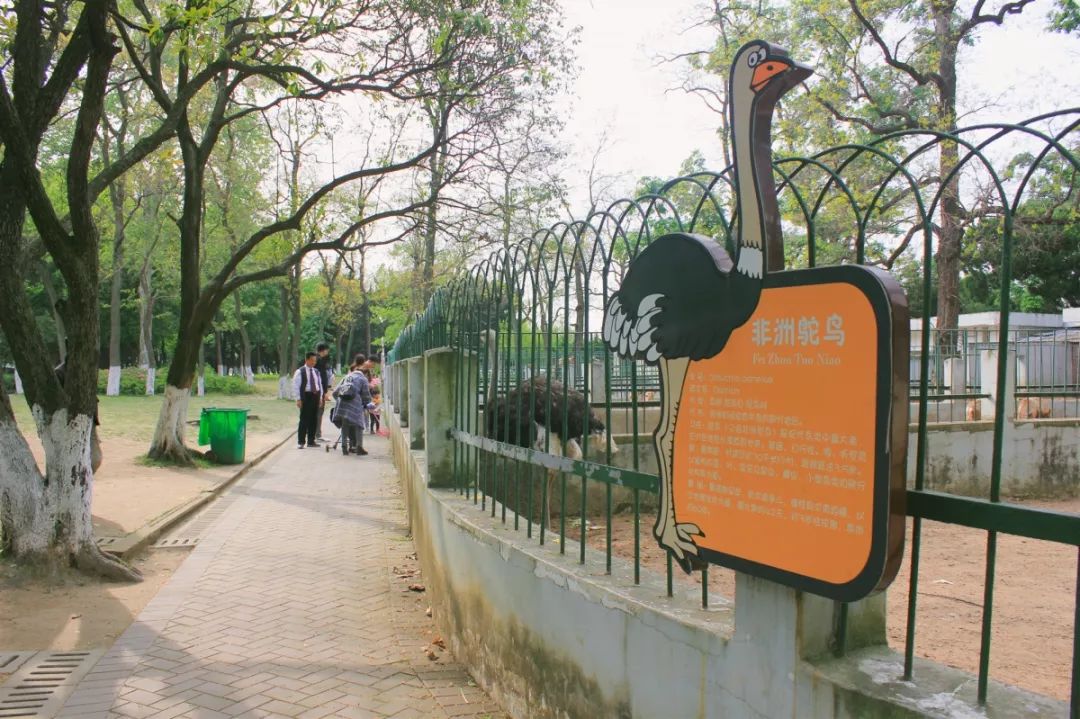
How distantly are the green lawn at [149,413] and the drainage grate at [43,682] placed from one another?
29.3 ft

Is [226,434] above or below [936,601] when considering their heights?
above

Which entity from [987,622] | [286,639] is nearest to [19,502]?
[286,639]

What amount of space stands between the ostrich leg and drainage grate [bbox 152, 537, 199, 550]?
654 centimetres

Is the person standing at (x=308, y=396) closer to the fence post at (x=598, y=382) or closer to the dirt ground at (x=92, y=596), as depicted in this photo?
the dirt ground at (x=92, y=596)

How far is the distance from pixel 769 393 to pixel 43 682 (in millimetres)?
4377

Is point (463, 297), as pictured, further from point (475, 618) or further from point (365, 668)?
point (365, 668)

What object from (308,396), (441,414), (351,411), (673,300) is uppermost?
(673,300)

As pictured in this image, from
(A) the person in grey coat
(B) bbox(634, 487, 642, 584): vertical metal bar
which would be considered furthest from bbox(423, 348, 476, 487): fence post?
(A) the person in grey coat

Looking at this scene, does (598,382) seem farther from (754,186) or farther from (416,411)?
(754,186)

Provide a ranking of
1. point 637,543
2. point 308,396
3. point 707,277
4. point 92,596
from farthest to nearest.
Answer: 1. point 308,396
2. point 92,596
3. point 637,543
4. point 707,277

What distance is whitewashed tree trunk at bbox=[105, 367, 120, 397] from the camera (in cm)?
3098

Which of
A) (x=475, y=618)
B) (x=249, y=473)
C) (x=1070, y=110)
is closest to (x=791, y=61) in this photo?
(x=1070, y=110)

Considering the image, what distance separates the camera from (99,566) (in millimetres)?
6398

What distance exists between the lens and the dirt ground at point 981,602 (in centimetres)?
459
